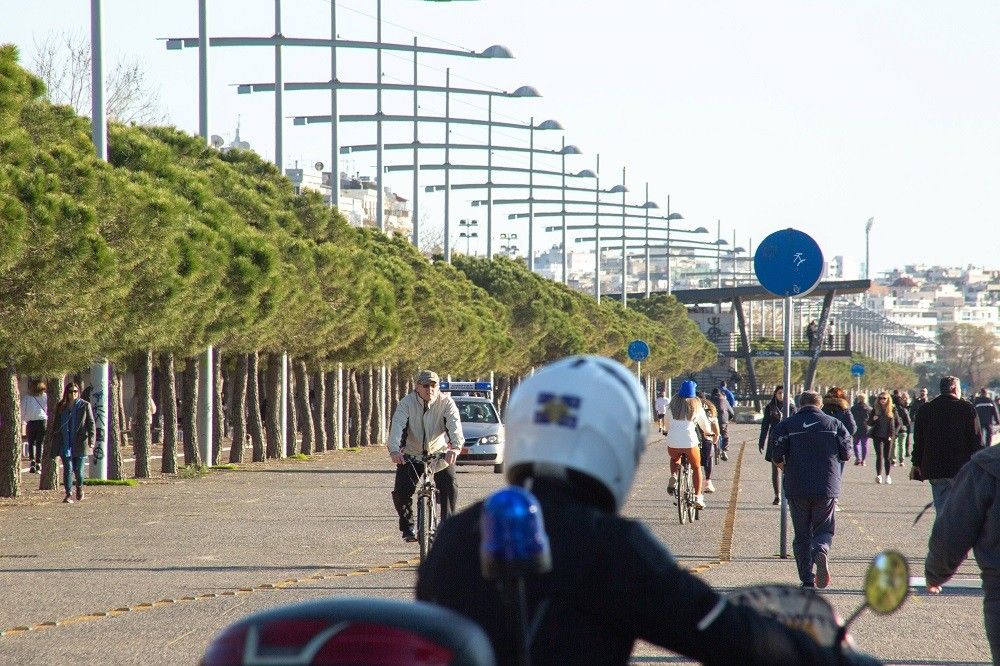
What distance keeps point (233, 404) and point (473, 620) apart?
37.5 meters

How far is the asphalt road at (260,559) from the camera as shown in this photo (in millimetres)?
11430

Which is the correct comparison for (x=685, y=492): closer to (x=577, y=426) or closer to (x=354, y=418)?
(x=577, y=426)

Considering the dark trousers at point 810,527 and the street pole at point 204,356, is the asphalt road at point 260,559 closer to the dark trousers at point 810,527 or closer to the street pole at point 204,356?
the dark trousers at point 810,527

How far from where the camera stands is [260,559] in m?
17.1

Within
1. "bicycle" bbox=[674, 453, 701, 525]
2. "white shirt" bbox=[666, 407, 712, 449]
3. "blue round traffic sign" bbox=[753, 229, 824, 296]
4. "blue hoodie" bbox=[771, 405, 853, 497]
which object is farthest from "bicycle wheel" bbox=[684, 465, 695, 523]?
"blue hoodie" bbox=[771, 405, 853, 497]

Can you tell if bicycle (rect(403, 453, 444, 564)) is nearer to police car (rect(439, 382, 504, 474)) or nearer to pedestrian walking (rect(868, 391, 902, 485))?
pedestrian walking (rect(868, 391, 902, 485))

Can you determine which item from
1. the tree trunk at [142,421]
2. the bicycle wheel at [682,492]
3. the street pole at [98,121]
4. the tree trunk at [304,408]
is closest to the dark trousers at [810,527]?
the bicycle wheel at [682,492]

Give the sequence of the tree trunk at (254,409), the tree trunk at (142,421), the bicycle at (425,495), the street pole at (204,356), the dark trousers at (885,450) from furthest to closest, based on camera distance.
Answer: the tree trunk at (254,409) < the street pole at (204,356) < the dark trousers at (885,450) < the tree trunk at (142,421) < the bicycle at (425,495)

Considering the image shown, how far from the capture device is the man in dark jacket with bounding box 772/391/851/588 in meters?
14.3

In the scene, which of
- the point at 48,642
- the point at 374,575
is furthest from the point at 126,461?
the point at 48,642

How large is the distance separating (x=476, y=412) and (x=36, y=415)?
8.69m

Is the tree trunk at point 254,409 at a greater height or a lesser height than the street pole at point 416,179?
lesser

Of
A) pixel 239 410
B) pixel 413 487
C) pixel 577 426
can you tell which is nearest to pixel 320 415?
pixel 239 410

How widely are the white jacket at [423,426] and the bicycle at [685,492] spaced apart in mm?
5582
